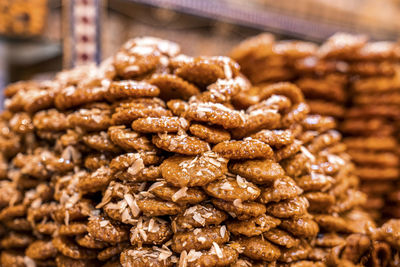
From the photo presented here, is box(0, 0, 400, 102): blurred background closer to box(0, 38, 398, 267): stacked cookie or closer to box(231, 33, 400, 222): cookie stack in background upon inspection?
box(231, 33, 400, 222): cookie stack in background

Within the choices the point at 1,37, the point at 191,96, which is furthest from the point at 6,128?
the point at 1,37

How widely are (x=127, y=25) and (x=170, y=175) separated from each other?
437 cm

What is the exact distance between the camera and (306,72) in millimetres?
3385

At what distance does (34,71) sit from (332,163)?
4993 mm

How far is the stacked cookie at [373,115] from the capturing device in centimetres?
342

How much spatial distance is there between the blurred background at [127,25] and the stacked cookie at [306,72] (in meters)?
2.31

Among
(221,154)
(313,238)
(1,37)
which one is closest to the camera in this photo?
(221,154)

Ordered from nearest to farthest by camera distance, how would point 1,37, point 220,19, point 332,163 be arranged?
1. point 332,163
2. point 1,37
3. point 220,19

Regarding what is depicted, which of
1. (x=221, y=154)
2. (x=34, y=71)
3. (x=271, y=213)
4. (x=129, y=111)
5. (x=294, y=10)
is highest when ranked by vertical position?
(x=294, y=10)

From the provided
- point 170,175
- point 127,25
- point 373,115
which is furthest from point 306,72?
point 127,25

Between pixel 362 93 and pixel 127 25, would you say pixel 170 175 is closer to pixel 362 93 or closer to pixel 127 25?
pixel 362 93

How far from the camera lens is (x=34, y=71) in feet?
17.4

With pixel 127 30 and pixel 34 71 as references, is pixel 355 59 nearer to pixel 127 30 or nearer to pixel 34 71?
pixel 127 30

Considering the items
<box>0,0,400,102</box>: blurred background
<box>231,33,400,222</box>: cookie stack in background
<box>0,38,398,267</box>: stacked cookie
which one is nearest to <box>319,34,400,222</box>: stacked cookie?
<box>231,33,400,222</box>: cookie stack in background
